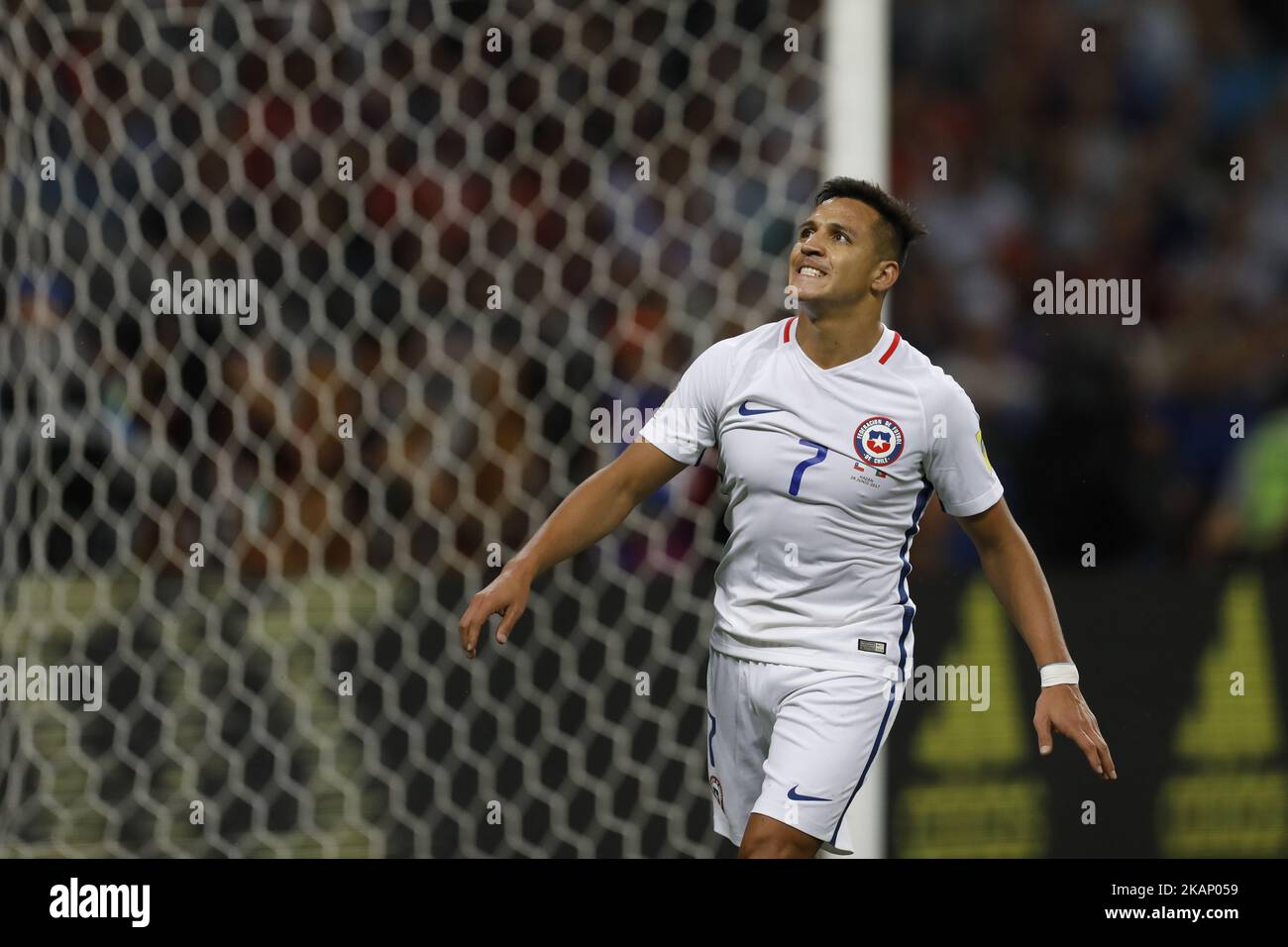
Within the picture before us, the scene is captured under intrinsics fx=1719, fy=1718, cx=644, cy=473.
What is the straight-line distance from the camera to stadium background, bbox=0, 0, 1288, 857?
12.0 feet

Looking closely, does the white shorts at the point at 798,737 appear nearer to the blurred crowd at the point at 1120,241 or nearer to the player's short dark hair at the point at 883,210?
the player's short dark hair at the point at 883,210

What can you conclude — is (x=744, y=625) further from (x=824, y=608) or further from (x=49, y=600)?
(x=49, y=600)

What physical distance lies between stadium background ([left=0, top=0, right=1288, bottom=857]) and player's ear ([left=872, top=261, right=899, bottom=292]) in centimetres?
99

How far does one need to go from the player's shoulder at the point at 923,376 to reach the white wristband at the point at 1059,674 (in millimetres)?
449

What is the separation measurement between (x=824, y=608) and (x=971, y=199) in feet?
7.23

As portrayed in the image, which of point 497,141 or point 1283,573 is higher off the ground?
point 497,141

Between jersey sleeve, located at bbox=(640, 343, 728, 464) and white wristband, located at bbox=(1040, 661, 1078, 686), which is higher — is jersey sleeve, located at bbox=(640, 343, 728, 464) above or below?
above

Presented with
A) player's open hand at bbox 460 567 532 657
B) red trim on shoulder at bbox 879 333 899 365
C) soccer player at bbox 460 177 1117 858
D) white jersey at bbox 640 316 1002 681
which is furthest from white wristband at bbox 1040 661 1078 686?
player's open hand at bbox 460 567 532 657

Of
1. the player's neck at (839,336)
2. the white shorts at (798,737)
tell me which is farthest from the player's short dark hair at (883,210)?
the white shorts at (798,737)

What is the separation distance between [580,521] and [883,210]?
27.6 inches

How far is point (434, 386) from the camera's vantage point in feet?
13.0

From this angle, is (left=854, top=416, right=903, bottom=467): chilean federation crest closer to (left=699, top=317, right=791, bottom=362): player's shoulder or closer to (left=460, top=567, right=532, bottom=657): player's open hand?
(left=699, top=317, right=791, bottom=362): player's shoulder

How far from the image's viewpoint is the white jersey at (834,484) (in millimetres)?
2729
